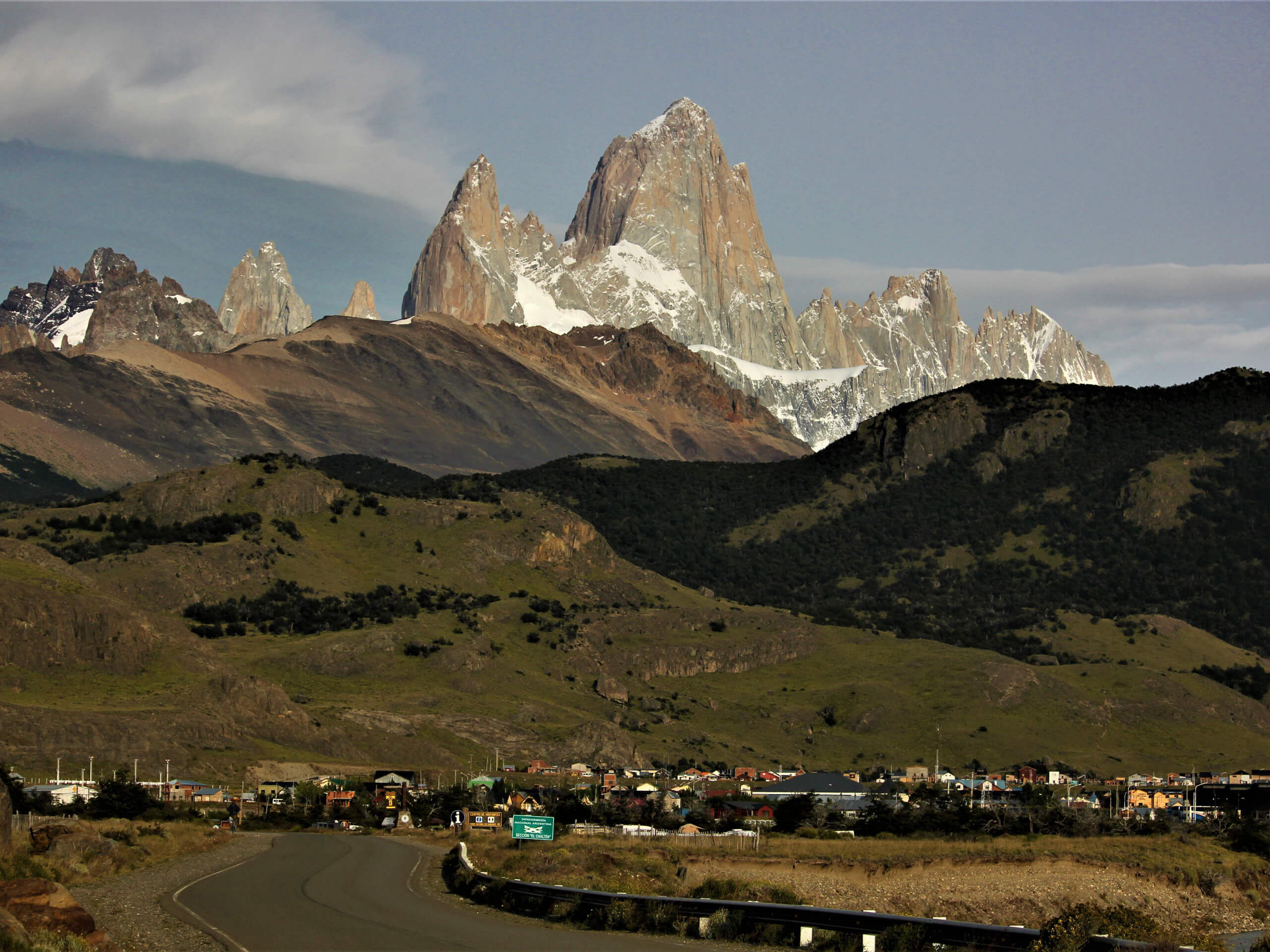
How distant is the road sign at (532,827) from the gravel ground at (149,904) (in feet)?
42.0

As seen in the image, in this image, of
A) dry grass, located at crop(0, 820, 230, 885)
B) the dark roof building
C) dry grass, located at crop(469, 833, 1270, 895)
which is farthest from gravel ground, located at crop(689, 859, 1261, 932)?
the dark roof building

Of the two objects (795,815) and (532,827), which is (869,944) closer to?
(532,827)

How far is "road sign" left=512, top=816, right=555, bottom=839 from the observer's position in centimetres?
6250

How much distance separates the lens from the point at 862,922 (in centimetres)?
3384

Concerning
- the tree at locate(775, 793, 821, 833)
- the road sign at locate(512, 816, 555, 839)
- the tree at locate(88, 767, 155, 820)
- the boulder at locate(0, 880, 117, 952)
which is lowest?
the tree at locate(88, 767, 155, 820)

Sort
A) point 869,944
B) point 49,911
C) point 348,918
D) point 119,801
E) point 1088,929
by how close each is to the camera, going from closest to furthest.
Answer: point 869,944
point 49,911
point 1088,929
point 348,918
point 119,801

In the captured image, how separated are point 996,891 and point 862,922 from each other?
30.1 metres

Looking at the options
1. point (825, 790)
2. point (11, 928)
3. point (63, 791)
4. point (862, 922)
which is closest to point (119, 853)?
point (11, 928)

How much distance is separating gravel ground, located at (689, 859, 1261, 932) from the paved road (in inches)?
503

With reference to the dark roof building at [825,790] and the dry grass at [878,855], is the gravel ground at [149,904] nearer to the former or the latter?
the dry grass at [878,855]

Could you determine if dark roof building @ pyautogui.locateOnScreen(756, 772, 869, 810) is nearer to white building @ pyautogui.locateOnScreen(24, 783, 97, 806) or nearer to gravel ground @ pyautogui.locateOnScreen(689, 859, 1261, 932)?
white building @ pyautogui.locateOnScreen(24, 783, 97, 806)

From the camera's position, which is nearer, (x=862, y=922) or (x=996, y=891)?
(x=862, y=922)

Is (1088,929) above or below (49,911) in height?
above

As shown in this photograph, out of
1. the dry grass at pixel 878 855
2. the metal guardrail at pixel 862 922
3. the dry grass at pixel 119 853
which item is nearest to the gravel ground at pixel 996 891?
the dry grass at pixel 878 855
